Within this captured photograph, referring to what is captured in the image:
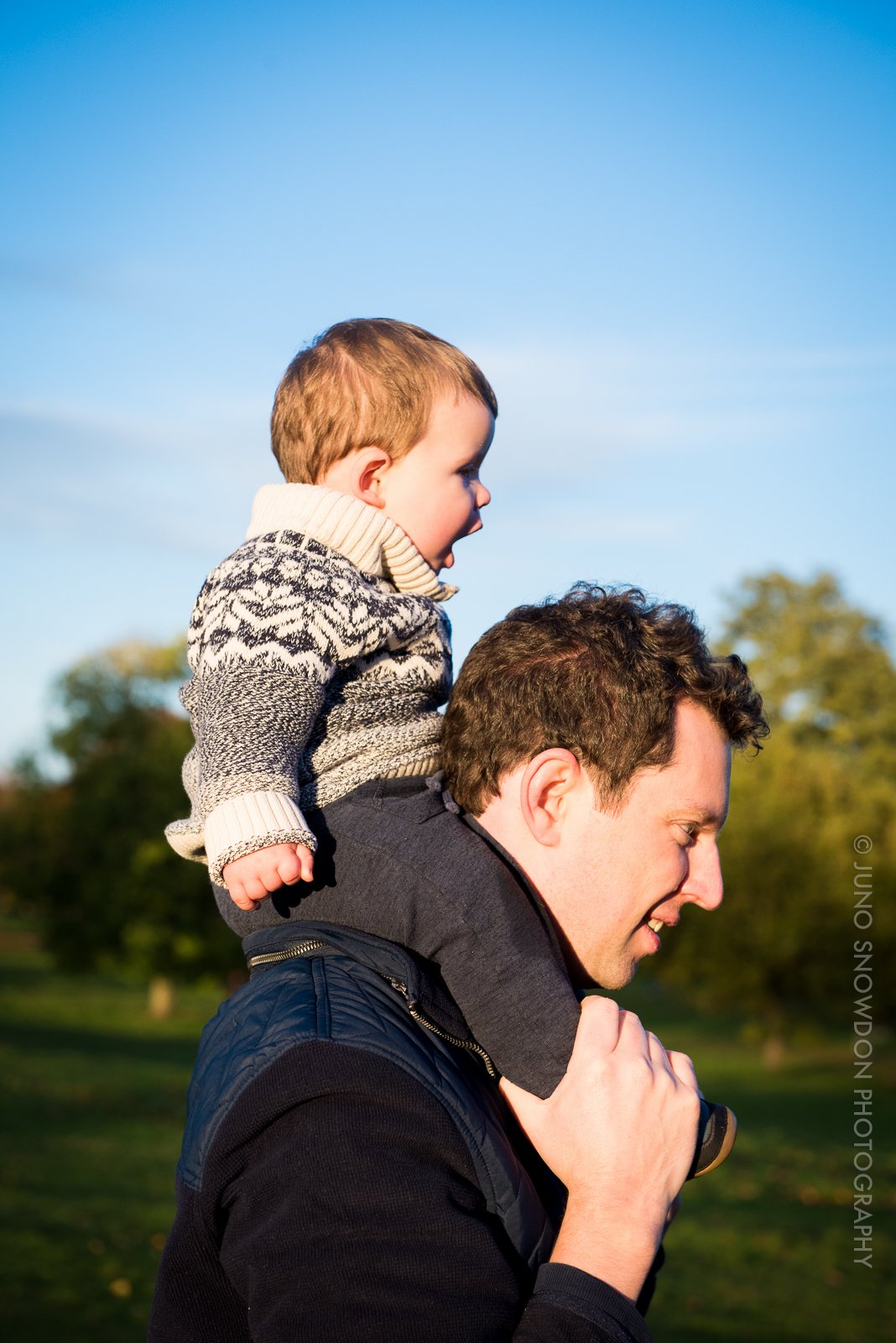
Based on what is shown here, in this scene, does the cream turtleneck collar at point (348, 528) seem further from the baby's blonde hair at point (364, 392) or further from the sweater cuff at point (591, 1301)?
the sweater cuff at point (591, 1301)

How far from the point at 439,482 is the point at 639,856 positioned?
108cm

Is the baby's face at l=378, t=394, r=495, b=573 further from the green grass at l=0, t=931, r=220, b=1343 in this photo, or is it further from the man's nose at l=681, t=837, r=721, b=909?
the green grass at l=0, t=931, r=220, b=1343

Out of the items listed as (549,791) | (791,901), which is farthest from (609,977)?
(791,901)

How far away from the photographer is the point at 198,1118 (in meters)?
2.05

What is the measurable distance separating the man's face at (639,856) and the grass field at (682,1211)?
10.7 m

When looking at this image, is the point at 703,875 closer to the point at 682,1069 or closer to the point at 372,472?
the point at 682,1069

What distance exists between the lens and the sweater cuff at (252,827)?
2.15 m

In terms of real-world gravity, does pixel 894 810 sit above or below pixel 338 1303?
above

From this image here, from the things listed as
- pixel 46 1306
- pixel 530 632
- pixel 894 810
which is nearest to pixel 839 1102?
pixel 894 810

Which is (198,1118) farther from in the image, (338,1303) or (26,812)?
(26,812)

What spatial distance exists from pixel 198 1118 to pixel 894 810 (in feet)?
123

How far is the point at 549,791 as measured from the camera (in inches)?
93.8

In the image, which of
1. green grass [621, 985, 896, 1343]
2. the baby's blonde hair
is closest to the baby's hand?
the baby's blonde hair

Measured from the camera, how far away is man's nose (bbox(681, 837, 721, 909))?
249 cm
